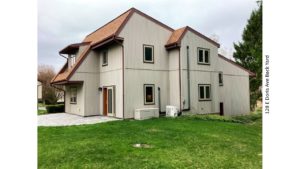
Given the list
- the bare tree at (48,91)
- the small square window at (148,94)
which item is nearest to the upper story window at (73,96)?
the small square window at (148,94)

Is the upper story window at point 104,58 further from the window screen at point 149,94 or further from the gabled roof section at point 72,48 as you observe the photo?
the window screen at point 149,94

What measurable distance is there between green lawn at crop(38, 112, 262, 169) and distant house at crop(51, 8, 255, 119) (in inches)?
199

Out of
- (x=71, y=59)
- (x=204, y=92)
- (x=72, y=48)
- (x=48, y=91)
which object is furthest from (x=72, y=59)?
(x=48, y=91)

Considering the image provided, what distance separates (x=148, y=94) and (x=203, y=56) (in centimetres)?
478

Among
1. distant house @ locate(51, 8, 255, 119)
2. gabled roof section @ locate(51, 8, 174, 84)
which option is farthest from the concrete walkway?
gabled roof section @ locate(51, 8, 174, 84)

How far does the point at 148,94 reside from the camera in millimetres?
15586

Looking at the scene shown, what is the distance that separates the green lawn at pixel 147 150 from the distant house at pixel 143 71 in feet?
16.6

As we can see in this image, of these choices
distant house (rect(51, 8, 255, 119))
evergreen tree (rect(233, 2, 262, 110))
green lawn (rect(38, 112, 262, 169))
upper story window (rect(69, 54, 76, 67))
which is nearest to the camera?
green lawn (rect(38, 112, 262, 169))

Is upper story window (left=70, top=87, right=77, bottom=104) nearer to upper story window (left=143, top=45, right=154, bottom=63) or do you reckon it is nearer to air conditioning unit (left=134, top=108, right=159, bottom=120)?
air conditioning unit (left=134, top=108, right=159, bottom=120)

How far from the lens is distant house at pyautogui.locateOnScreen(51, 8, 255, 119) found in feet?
48.6

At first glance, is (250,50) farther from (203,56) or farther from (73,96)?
(73,96)
